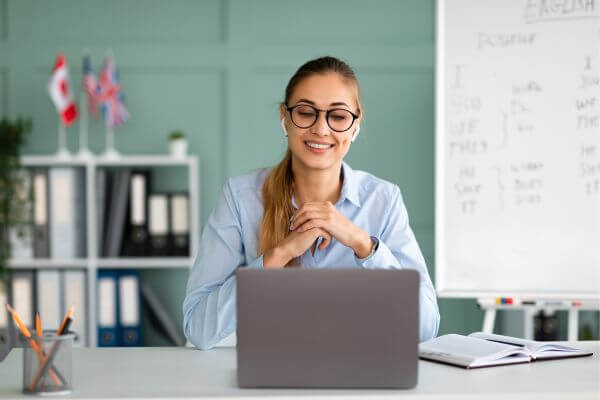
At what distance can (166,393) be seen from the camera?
118cm

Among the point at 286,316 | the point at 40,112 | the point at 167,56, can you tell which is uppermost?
the point at 167,56

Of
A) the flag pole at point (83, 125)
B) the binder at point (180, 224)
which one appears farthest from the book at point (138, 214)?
the flag pole at point (83, 125)

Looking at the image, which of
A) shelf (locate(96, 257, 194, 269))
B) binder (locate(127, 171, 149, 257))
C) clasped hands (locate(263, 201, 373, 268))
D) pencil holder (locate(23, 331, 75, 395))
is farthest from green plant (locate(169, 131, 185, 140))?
pencil holder (locate(23, 331, 75, 395))

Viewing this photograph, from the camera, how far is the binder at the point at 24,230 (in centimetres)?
341

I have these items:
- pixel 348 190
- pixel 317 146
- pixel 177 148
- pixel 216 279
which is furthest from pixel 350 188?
pixel 177 148

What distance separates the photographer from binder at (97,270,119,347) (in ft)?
11.2

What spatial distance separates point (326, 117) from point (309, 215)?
0.28 m

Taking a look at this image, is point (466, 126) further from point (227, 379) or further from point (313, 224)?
point (227, 379)

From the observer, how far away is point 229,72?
3.64 metres

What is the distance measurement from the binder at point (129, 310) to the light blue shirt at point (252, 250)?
167 centimetres

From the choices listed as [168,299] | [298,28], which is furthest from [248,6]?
[168,299]

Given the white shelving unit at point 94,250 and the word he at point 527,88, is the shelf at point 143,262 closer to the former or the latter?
the white shelving unit at point 94,250

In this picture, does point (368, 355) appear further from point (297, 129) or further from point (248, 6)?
point (248, 6)

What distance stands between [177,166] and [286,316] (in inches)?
102
